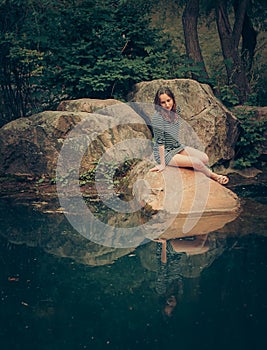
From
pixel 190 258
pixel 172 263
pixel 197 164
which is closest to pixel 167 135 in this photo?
pixel 197 164

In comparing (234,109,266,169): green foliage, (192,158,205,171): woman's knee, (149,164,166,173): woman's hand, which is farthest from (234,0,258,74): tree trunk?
(149,164,166,173): woman's hand

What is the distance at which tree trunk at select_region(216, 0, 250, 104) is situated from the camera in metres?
Result: 13.4

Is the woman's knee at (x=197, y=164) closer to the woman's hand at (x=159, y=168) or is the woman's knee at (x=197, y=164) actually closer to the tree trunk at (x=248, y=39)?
the woman's hand at (x=159, y=168)

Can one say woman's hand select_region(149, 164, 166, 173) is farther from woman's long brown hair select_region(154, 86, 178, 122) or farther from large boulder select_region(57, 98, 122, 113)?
large boulder select_region(57, 98, 122, 113)

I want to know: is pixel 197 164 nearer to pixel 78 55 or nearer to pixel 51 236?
pixel 51 236

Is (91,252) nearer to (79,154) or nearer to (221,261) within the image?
(221,261)

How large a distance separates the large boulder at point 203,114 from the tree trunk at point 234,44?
2.17 metres

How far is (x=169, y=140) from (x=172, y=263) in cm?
294

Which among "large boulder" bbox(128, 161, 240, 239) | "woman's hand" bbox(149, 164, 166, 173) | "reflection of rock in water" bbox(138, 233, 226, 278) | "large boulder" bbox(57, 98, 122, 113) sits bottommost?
"large boulder" bbox(128, 161, 240, 239)

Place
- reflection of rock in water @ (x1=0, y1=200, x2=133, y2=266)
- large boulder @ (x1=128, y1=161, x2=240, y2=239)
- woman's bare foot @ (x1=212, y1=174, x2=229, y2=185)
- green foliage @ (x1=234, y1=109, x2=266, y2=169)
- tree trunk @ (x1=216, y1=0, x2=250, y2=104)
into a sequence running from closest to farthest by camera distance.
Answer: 1. reflection of rock in water @ (x1=0, y1=200, x2=133, y2=266)
2. large boulder @ (x1=128, y1=161, x2=240, y2=239)
3. woman's bare foot @ (x1=212, y1=174, x2=229, y2=185)
4. green foliage @ (x1=234, y1=109, x2=266, y2=169)
5. tree trunk @ (x1=216, y1=0, x2=250, y2=104)

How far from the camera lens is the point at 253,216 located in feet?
25.6

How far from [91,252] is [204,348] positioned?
2597 millimetres

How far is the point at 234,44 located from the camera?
1370cm

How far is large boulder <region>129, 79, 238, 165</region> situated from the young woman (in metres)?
2.34
